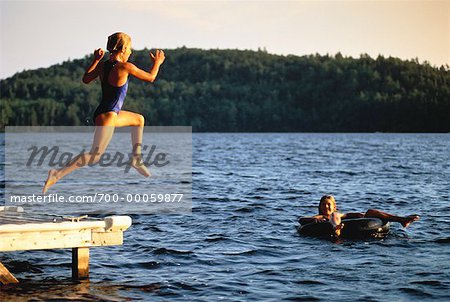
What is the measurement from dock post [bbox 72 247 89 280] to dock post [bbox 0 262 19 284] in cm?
126

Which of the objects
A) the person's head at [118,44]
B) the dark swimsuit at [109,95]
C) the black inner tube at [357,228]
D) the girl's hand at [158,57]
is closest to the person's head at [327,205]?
the black inner tube at [357,228]

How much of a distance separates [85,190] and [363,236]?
21266mm

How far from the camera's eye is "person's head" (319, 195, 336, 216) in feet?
69.8

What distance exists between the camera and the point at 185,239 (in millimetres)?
21922

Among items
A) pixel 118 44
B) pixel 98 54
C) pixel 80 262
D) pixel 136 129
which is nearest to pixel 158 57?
pixel 118 44

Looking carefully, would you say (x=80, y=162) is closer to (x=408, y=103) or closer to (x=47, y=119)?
(x=47, y=119)

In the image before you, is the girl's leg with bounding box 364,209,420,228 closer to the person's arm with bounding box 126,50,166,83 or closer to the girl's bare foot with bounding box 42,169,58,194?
the person's arm with bounding box 126,50,166,83

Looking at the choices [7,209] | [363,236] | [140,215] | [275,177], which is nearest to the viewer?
[7,209]

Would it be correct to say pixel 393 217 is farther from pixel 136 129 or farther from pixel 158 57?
pixel 158 57

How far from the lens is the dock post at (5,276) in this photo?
50.5 feet

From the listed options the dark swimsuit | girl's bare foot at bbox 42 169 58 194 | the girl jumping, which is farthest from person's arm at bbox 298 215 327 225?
the dark swimsuit

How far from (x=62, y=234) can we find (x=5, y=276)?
78.3 inches

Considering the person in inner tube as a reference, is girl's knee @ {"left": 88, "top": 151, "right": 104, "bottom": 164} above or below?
above

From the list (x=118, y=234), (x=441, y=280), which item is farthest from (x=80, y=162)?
(x=441, y=280)
